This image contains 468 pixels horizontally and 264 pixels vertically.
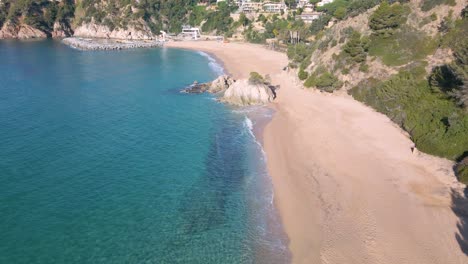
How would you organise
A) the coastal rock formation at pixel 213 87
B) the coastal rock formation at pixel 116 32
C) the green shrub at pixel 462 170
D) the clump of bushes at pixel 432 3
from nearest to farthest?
1. the green shrub at pixel 462 170
2. the clump of bushes at pixel 432 3
3. the coastal rock formation at pixel 213 87
4. the coastal rock formation at pixel 116 32

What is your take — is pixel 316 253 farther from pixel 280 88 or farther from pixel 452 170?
pixel 280 88

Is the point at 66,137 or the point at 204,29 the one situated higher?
the point at 204,29

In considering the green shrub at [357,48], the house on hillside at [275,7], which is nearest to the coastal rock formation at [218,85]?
the green shrub at [357,48]

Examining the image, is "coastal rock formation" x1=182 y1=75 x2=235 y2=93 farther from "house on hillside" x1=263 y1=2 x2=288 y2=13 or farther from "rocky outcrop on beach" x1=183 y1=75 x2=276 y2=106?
→ "house on hillside" x1=263 y1=2 x2=288 y2=13

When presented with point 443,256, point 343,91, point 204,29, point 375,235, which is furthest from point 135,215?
point 204,29

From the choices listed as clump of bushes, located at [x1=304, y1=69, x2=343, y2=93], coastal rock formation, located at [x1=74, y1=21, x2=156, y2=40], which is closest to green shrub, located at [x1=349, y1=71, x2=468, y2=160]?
clump of bushes, located at [x1=304, y1=69, x2=343, y2=93]

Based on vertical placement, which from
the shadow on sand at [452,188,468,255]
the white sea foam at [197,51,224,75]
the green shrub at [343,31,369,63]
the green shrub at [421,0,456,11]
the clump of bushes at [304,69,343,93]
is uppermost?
the green shrub at [421,0,456,11]

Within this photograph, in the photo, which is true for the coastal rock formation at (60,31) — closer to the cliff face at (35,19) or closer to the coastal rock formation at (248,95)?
the cliff face at (35,19)
